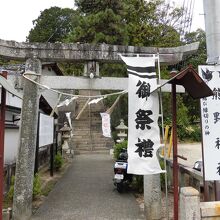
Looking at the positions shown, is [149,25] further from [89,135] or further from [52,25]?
[52,25]

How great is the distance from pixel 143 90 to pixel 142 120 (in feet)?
1.92

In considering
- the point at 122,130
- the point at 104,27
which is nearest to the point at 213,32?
the point at 122,130

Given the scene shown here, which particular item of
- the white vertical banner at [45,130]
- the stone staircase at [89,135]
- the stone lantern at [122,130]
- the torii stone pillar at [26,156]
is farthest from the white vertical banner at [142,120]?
the stone staircase at [89,135]

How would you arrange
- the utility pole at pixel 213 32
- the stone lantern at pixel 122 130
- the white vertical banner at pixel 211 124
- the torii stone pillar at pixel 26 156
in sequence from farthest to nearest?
1. the stone lantern at pixel 122 130
2. the torii stone pillar at pixel 26 156
3. the utility pole at pixel 213 32
4. the white vertical banner at pixel 211 124

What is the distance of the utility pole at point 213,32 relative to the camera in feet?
18.3

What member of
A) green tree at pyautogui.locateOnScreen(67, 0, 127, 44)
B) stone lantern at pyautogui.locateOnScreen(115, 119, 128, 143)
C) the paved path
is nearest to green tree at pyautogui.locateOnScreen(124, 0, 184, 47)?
green tree at pyautogui.locateOnScreen(67, 0, 127, 44)

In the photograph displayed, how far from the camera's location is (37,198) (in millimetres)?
8695

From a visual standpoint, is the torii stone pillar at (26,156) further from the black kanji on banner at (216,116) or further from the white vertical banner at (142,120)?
the black kanji on banner at (216,116)

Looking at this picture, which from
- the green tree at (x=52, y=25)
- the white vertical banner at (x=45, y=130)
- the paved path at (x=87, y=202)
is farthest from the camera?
the green tree at (x=52, y=25)

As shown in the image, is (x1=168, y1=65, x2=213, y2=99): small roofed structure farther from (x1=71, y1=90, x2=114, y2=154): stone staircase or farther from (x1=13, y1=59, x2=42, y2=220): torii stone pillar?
(x1=71, y1=90, x2=114, y2=154): stone staircase

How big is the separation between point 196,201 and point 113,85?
3.69m

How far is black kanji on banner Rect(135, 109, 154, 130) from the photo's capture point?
5.60 meters

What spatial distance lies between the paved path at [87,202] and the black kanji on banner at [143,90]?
3.11m

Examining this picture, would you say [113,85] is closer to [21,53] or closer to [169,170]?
[21,53]
